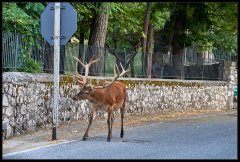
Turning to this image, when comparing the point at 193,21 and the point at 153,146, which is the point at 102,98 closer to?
the point at 153,146

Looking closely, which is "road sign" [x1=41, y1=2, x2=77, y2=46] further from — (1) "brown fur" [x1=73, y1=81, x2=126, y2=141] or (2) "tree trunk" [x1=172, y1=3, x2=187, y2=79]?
(2) "tree trunk" [x1=172, y1=3, x2=187, y2=79]

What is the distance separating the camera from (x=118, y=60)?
21641 mm

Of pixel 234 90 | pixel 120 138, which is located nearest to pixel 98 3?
pixel 120 138

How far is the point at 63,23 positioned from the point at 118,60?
858 cm

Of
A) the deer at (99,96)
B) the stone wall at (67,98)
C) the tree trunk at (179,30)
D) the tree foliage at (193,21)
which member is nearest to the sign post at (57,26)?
the deer at (99,96)

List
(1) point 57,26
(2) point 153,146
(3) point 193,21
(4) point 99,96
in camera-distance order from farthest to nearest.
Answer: (3) point 193,21
(4) point 99,96
(1) point 57,26
(2) point 153,146

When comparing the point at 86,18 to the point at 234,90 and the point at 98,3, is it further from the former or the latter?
the point at 234,90

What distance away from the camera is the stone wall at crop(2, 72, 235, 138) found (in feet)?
44.4

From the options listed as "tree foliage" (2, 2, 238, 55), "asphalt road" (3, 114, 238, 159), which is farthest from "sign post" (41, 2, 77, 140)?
"tree foliage" (2, 2, 238, 55)

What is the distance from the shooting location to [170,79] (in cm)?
2506

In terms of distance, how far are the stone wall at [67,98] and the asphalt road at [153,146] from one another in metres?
1.90

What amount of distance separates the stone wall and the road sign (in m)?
1.51

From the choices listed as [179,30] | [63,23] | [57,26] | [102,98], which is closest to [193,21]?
[179,30]

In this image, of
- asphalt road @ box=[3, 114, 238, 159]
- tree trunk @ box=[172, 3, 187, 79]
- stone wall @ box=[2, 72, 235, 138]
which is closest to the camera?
asphalt road @ box=[3, 114, 238, 159]
